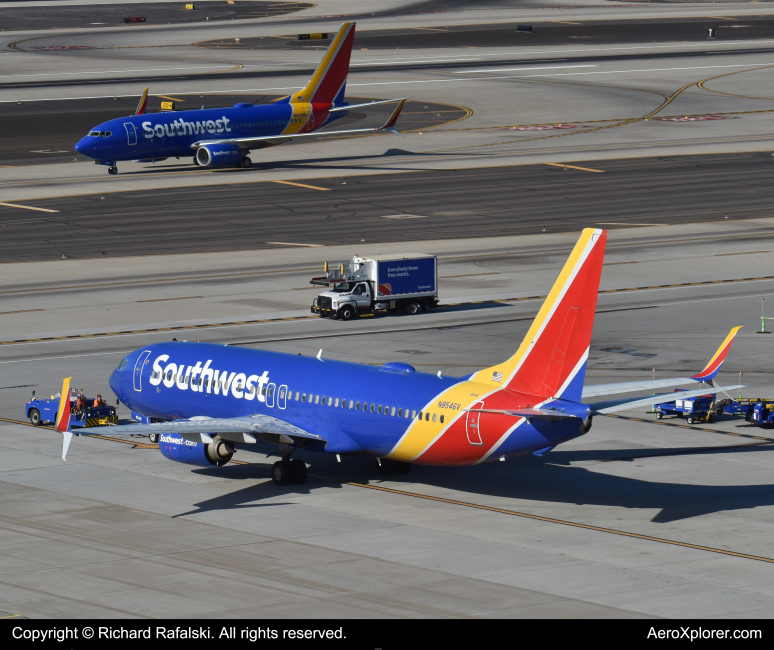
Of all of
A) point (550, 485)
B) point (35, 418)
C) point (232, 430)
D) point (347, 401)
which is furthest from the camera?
point (35, 418)

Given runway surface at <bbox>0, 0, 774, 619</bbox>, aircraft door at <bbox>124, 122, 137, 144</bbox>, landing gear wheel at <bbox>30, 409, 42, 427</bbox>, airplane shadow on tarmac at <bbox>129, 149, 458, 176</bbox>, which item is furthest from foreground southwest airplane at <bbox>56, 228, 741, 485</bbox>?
airplane shadow on tarmac at <bbox>129, 149, 458, 176</bbox>

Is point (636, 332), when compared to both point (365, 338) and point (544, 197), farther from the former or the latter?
point (544, 197)

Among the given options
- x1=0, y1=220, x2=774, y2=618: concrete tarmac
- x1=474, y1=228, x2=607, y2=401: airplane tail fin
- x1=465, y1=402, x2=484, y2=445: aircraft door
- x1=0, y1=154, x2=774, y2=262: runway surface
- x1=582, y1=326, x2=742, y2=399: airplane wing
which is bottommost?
x1=0, y1=220, x2=774, y2=618: concrete tarmac

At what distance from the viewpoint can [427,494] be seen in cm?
4294

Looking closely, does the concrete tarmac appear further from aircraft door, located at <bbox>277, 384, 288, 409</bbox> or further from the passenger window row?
the passenger window row

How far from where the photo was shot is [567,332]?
38750 millimetres

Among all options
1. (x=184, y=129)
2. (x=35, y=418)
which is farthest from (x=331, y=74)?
(x=35, y=418)

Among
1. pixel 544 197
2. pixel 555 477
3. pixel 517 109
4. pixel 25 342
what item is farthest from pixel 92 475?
pixel 517 109

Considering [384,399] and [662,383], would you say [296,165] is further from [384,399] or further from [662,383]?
[662,383]

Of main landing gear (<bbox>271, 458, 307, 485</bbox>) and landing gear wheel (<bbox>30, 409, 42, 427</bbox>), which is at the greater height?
landing gear wheel (<bbox>30, 409, 42, 427</bbox>)

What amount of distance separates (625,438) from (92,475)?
1939 cm

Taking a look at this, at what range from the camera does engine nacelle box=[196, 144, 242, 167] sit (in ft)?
406

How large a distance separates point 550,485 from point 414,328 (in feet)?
91.6

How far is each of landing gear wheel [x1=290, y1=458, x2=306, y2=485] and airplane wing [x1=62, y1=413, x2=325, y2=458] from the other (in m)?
0.83
